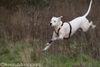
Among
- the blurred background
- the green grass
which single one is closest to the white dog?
the blurred background

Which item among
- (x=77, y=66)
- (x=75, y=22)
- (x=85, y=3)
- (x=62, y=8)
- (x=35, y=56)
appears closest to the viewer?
(x=77, y=66)

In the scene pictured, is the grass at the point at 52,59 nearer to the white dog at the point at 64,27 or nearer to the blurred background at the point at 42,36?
the blurred background at the point at 42,36

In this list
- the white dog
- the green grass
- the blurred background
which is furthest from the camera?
the white dog

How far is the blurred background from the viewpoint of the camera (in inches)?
258

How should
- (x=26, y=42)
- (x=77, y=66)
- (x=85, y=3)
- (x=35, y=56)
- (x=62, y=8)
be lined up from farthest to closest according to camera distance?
(x=85, y=3) < (x=62, y=8) < (x=26, y=42) < (x=35, y=56) < (x=77, y=66)

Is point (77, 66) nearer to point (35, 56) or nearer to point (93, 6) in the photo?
point (35, 56)

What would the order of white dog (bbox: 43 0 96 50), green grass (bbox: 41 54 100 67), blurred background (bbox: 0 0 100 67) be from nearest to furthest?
green grass (bbox: 41 54 100 67) < blurred background (bbox: 0 0 100 67) < white dog (bbox: 43 0 96 50)

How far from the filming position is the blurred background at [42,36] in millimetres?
6562

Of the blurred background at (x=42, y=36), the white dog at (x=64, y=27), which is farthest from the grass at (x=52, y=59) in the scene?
the white dog at (x=64, y=27)

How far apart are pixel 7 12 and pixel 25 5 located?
3.48ft

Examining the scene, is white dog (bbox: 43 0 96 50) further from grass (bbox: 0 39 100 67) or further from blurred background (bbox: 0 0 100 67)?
grass (bbox: 0 39 100 67)

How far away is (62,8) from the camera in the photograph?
11656mm

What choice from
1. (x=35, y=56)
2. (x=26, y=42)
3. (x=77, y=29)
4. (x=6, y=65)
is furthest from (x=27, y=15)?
(x=6, y=65)

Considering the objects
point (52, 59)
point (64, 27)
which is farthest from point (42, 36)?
point (52, 59)
